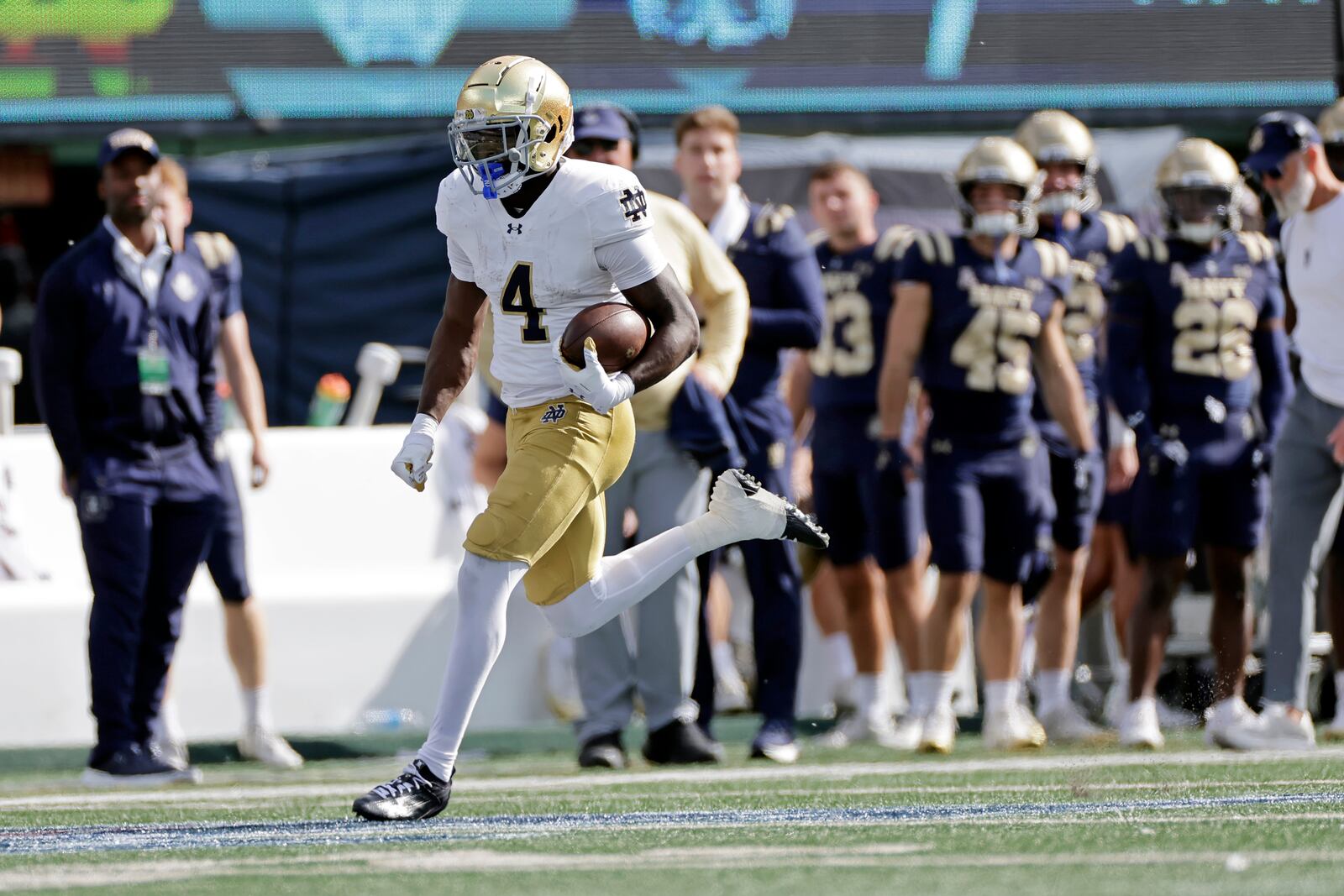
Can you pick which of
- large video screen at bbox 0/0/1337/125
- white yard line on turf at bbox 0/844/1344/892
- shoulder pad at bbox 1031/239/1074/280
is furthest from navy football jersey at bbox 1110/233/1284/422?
large video screen at bbox 0/0/1337/125

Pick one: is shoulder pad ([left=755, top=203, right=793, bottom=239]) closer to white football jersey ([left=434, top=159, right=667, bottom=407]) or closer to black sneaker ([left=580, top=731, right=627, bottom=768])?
black sneaker ([left=580, top=731, right=627, bottom=768])

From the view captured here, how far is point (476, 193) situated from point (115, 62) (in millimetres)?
6886

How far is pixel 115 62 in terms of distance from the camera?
11.4 m

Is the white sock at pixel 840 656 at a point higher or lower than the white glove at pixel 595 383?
lower

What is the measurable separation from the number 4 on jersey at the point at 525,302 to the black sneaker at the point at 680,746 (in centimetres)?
196

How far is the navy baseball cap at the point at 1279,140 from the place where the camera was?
6.89 metres

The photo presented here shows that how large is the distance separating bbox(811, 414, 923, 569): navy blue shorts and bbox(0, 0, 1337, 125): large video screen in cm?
394

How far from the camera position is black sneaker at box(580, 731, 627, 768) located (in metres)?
6.67

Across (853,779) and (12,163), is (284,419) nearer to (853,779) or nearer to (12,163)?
(12,163)

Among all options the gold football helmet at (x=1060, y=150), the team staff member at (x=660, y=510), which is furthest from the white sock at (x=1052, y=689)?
the gold football helmet at (x=1060, y=150)

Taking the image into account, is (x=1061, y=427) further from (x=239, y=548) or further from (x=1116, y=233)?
(x=239, y=548)

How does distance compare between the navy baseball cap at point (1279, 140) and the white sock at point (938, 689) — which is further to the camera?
the white sock at point (938, 689)

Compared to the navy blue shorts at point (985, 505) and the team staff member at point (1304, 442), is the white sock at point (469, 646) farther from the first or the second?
the team staff member at point (1304, 442)

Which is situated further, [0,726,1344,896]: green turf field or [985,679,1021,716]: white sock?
[985,679,1021,716]: white sock
